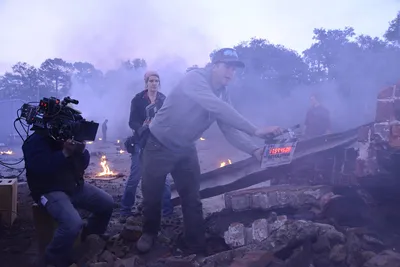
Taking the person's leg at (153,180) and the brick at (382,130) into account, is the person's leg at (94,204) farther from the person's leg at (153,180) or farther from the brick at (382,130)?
the brick at (382,130)

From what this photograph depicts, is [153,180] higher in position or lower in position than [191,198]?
higher

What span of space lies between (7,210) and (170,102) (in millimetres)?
2945

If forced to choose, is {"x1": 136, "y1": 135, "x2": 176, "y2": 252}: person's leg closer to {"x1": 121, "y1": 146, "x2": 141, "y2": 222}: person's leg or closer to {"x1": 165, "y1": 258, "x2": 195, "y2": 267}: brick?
{"x1": 165, "y1": 258, "x2": 195, "y2": 267}: brick

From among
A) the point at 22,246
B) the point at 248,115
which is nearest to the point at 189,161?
the point at 22,246

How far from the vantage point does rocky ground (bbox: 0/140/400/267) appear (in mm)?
3094

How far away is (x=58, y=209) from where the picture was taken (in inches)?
145

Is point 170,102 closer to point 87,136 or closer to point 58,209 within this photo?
point 87,136

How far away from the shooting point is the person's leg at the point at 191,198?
13.6 feet

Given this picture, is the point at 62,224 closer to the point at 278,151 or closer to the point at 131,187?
the point at 131,187

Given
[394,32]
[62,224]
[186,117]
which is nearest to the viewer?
[62,224]

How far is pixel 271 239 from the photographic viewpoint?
324 centimetres

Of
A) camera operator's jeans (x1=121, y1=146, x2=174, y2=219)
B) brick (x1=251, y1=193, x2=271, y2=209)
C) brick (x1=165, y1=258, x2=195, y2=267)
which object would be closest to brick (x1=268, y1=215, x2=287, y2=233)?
brick (x1=251, y1=193, x2=271, y2=209)

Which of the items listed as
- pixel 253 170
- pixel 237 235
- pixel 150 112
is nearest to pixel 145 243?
pixel 237 235

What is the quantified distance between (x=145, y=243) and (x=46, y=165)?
4.43 ft
